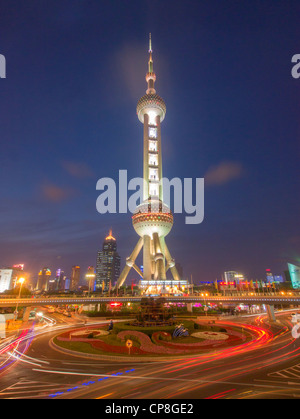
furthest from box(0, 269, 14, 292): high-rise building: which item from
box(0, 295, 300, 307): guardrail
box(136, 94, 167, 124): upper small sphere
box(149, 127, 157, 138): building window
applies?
box(136, 94, 167, 124): upper small sphere

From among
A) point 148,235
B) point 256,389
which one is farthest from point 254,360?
point 148,235

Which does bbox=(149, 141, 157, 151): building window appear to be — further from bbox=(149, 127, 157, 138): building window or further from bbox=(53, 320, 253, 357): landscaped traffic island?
bbox=(53, 320, 253, 357): landscaped traffic island

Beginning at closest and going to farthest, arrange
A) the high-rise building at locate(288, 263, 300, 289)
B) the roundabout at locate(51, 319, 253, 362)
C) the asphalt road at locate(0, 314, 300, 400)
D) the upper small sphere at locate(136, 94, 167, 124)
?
the asphalt road at locate(0, 314, 300, 400) < the roundabout at locate(51, 319, 253, 362) < the high-rise building at locate(288, 263, 300, 289) < the upper small sphere at locate(136, 94, 167, 124)

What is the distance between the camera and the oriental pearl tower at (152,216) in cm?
8681

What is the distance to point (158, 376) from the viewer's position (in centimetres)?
1609

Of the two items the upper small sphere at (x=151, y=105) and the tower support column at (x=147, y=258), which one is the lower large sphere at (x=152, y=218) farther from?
the upper small sphere at (x=151, y=105)

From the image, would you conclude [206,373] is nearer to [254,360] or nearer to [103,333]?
[254,360]

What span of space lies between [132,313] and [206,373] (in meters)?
47.3

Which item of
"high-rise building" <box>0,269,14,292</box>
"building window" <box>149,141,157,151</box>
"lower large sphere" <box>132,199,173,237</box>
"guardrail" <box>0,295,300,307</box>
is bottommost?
"guardrail" <box>0,295,300,307</box>

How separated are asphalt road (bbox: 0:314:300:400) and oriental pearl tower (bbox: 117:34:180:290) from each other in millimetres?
58688

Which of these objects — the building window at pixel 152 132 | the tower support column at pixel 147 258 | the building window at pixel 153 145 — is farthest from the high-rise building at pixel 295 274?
the building window at pixel 152 132

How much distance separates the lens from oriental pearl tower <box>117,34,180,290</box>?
285 ft

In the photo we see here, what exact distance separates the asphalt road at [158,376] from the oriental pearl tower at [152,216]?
58688 millimetres
